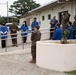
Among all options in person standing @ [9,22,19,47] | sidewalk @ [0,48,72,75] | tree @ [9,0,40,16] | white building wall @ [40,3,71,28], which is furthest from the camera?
tree @ [9,0,40,16]

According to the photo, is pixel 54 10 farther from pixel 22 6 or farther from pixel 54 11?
pixel 22 6

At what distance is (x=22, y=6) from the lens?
252 ft

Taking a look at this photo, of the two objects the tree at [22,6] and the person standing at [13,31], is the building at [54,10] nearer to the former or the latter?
the person standing at [13,31]

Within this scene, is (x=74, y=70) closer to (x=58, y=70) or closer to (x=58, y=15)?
(x=58, y=70)

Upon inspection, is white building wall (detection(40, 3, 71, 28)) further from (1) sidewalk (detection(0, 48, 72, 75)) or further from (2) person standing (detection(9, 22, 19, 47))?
(1) sidewalk (detection(0, 48, 72, 75))

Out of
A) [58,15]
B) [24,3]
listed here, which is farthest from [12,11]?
[58,15]

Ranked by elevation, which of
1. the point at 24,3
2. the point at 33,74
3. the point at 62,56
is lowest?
the point at 33,74

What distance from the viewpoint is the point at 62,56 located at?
859 cm

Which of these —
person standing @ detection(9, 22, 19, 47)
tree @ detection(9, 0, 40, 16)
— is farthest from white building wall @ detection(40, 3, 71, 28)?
tree @ detection(9, 0, 40, 16)

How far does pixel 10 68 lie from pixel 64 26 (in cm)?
276

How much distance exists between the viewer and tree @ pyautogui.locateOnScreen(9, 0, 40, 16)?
73688mm

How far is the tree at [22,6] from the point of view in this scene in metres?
73.7

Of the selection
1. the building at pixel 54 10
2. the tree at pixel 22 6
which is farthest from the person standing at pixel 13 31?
the tree at pixel 22 6

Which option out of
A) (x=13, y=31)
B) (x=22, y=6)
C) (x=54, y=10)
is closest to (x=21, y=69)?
(x=13, y=31)
